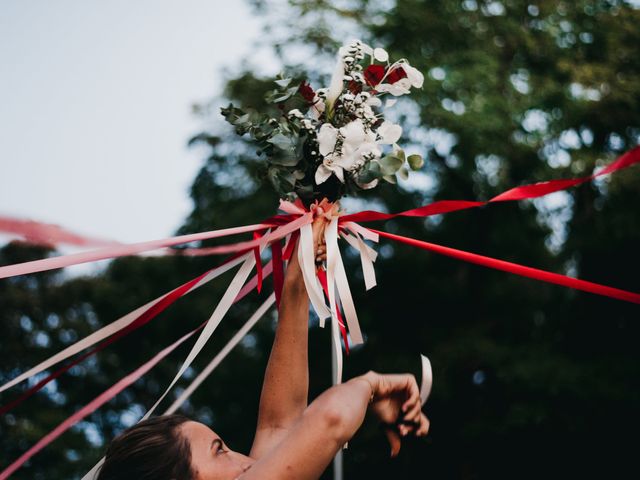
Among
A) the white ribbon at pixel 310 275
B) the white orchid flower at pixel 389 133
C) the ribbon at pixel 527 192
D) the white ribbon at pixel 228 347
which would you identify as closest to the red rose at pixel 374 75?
the white orchid flower at pixel 389 133

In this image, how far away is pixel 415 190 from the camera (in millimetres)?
13523

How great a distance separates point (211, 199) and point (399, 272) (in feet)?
13.1

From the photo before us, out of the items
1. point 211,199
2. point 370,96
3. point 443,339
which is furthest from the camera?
point 211,199

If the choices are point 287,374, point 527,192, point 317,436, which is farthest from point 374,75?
point 317,436

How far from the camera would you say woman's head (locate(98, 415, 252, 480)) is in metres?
2.12

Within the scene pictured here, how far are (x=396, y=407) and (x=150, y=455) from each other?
2.30ft

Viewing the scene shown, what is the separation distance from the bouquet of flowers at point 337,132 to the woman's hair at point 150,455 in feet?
3.45

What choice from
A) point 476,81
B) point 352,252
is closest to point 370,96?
point 476,81

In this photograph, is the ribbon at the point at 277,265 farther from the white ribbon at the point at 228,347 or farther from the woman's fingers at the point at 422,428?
the woman's fingers at the point at 422,428

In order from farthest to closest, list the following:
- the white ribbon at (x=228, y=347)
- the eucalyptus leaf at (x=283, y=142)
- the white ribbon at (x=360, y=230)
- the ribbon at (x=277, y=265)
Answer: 1. the white ribbon at (x=228, y=347)
2. the ribbon at (x=277, y=265)
3. the white ribbon at (x=360, y=230)
4. the eucalyptus leaf at (x=283, y=142)

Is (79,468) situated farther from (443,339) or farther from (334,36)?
(334,36)

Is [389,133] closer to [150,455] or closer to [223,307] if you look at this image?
[223,307]

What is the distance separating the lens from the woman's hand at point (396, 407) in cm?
202

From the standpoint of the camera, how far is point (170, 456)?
2133 mm
